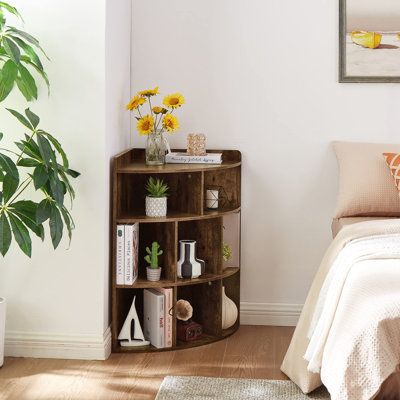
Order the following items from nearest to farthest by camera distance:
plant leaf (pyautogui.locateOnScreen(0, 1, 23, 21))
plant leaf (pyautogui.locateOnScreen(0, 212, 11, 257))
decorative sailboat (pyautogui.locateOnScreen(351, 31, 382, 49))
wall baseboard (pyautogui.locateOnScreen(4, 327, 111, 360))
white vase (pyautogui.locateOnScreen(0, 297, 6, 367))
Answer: plant leaf (pyautogui.locateOnScreen(0, 212, 11, 257)) < plant leaf (pyautogui.locateOnScreen(0, 1, 23, 21)) < white vase (pyautogui.locateOnScreen(0, 297, 6, 367)) < wall baseboard (pyautogui.locateOnScreen(4, 327, 111, 360)) < decorative sailboat (pyautogui.locateOnScreen(351, 31, 382, 49))

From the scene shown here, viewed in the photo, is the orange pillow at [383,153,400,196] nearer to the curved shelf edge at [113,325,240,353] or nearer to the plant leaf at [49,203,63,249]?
the curved shelf edge at [113,325,240,353]

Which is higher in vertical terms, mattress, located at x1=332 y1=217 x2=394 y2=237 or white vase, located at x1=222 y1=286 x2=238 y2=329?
mattress, located at x1=332 y1=217 x2=394 y2=237

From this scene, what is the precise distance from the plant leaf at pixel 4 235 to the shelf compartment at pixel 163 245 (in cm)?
80

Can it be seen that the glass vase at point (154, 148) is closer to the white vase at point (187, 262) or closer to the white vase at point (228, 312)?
the white vase at point (187, 262)

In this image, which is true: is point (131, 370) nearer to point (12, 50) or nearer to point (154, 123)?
point (154, 123)

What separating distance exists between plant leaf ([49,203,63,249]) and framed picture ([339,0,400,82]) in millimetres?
1680

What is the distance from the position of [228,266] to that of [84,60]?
4.47 feet

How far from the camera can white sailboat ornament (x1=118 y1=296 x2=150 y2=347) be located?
152 inches

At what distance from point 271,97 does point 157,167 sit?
2.51ft

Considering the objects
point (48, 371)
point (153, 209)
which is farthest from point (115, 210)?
point (48, 371)

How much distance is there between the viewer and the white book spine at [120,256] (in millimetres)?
3781

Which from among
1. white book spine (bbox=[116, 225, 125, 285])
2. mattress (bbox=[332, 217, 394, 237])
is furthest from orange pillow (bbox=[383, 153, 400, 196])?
white book spine (bbox=[116, 225, 125, 285])

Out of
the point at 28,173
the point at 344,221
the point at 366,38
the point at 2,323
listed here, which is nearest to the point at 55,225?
the point at 28,173

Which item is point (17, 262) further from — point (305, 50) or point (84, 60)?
point (305, 50)
